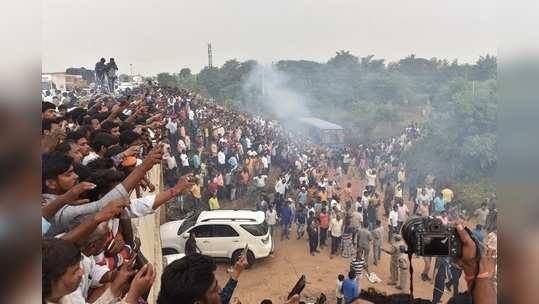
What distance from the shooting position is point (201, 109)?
4.26m

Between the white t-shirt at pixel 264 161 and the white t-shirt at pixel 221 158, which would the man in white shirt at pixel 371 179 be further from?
the white t-shirt at pixel 221 158

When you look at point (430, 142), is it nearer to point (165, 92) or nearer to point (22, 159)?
point (165, 92)

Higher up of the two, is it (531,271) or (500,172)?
(500,172)

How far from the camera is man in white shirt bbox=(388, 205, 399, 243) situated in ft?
13.6

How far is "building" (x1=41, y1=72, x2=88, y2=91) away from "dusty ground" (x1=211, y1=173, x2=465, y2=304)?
4.56ft

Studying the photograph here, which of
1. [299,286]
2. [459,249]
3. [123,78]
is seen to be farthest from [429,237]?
[123,78]

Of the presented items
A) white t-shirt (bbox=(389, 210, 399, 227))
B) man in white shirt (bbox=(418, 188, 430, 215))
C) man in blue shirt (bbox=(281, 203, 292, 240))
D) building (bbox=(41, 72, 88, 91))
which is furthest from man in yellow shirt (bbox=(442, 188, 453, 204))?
building (bbox=(41, 72, 88, 91))

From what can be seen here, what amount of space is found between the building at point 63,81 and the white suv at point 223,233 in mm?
1214

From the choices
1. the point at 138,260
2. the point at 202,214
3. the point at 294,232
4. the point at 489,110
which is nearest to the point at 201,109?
the point at 202,214

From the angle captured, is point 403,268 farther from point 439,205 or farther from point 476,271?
point 476,271

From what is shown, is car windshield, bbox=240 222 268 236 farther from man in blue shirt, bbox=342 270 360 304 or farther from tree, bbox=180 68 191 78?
tree, bbox=180 68 191 78

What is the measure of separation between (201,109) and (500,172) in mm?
2525

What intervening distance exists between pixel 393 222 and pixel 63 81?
8.80 feet

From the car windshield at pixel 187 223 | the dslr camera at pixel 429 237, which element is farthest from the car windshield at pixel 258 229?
the dslr camera at pixel 429 237
